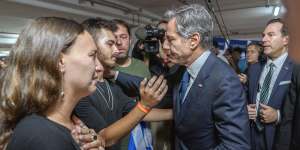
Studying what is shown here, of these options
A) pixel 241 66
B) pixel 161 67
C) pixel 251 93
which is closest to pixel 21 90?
pixel 161 67

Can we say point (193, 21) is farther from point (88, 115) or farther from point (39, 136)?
point (39, 136)

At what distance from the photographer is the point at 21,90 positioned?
0.93 m

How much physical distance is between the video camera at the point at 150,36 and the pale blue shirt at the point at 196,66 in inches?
17.1

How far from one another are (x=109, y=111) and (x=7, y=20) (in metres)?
5.87

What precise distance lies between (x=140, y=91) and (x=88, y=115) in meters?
0.27

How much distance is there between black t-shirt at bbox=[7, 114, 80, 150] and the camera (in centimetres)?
83

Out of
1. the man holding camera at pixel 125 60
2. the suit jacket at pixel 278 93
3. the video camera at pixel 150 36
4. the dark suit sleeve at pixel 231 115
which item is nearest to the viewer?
the dark suit sleeve at pixel 231 115

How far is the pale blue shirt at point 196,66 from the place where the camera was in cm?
157

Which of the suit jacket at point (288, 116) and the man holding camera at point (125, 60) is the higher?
the man holding camera at point (125, 60)

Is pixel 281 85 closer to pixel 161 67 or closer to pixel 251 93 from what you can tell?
→ pixel 251 93

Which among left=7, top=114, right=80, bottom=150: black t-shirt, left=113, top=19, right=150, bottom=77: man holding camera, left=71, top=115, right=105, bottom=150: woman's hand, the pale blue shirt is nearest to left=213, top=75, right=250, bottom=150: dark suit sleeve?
the pale blue shirt

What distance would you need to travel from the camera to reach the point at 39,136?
2.76 feet

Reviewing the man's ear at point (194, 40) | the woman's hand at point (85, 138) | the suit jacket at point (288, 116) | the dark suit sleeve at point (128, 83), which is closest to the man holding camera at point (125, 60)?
the dark suit sleeve at point (128, 83)

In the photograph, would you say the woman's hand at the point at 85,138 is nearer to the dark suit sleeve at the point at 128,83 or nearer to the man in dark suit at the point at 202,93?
the man in dark suit at the point at 202,93
